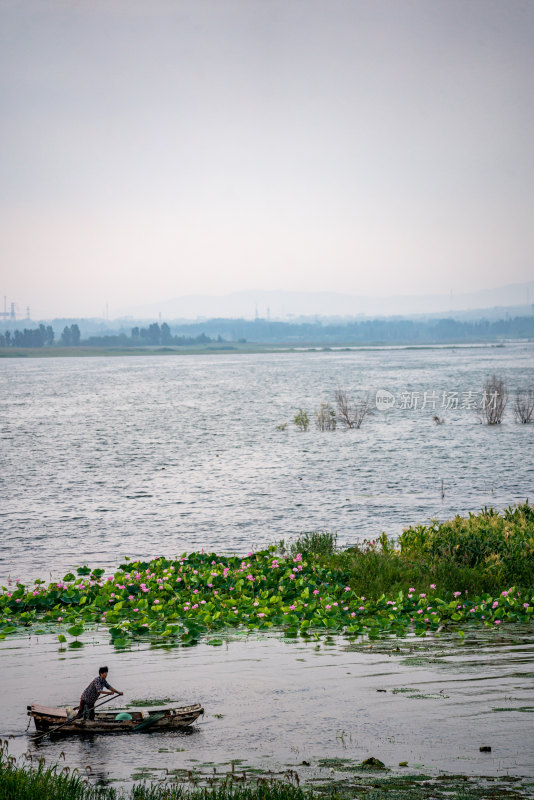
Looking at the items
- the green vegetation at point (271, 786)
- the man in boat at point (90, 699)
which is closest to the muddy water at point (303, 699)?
the green vegetation at point (271, 786)

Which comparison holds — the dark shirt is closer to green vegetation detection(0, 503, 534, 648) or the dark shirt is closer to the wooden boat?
the wooden boat

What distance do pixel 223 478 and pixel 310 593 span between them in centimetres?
2903

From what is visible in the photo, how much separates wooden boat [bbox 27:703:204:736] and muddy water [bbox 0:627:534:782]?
169 mm

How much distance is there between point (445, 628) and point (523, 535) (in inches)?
223

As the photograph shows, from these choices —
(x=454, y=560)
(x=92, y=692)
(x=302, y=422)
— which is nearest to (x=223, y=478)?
(x=454, y=560)

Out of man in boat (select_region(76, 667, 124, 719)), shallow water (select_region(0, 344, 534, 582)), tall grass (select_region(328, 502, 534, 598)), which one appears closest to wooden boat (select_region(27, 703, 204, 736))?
man in boat (select_region(76, 667, 124, 719))

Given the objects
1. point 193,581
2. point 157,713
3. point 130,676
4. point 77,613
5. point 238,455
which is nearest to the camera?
point 157,713

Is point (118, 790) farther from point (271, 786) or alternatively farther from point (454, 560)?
point (454, 560)

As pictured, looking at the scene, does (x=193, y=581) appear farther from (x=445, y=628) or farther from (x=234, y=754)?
(x=234, y=754)

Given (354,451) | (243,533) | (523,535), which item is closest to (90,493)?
(243,533)

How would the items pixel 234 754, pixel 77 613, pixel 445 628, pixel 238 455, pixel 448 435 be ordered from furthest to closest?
pixel 448 435 → pixel 238 455 → pixel 77 613 → pixel 445 628 → pixel 234 754

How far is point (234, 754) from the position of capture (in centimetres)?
1309

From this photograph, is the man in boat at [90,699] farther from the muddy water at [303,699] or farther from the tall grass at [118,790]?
the tall grass at [118,790]

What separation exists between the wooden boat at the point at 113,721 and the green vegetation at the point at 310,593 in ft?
15.4
